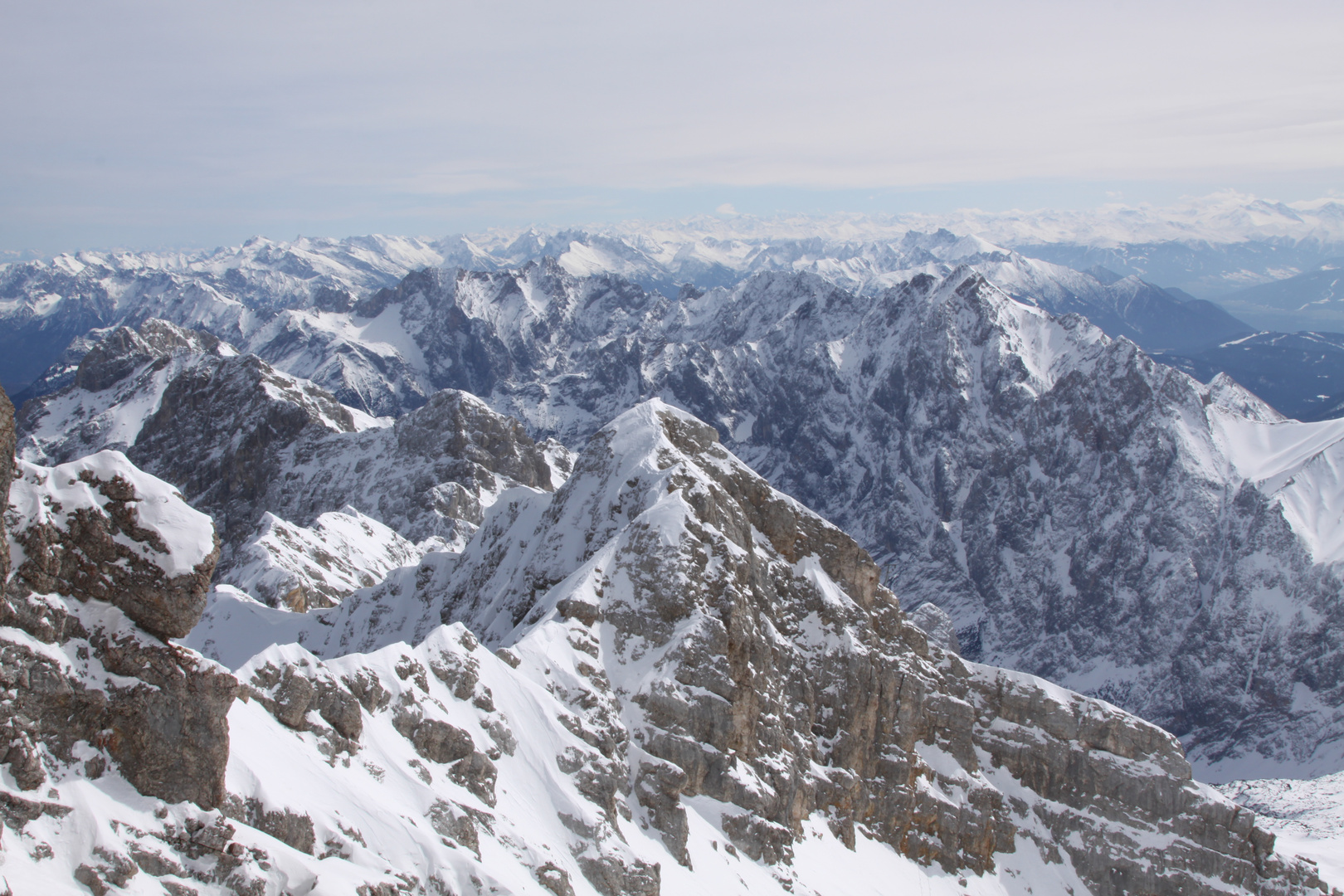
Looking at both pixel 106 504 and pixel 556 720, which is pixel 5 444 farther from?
pixel 556 720

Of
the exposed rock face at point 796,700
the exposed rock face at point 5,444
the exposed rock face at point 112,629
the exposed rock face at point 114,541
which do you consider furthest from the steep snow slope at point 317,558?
the exposed rock face at point 5,444

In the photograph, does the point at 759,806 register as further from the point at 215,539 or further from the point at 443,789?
the point at 215,539

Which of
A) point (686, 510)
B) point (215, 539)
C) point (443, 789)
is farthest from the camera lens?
point (686, 510)

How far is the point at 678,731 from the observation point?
8475cm

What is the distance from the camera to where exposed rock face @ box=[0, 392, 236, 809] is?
42.2 metres

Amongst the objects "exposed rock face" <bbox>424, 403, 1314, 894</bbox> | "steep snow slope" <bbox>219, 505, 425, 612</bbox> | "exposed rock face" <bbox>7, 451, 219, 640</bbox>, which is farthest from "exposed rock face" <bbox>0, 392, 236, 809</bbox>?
"steep snow slope" <bbox>219, 505, 425, 612</bbox>

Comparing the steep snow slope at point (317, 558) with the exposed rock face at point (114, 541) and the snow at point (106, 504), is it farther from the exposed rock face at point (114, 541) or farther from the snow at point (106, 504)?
the exposed rock face at point (114, 541)

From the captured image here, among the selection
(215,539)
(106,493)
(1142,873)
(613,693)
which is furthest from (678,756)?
(1142,873)

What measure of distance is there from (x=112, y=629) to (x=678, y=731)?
5218 centimetres

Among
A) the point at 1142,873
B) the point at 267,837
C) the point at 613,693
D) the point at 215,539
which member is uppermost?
the point at 215,539

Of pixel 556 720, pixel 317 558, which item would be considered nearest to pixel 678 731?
pixel 556 720

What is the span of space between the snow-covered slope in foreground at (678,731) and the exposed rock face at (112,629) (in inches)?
218

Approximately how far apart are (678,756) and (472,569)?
182 ft

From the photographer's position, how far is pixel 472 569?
129125 mm
